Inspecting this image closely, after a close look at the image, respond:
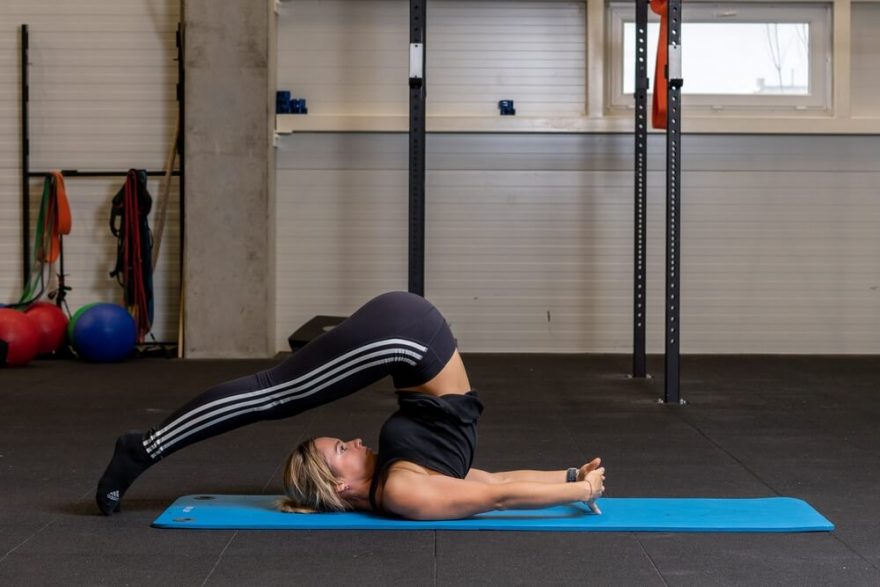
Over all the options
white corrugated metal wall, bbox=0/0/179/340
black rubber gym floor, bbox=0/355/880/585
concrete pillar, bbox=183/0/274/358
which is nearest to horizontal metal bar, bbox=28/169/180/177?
white corrugated metal wall, bbox=0/0/179/340

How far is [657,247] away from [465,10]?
2304 mm

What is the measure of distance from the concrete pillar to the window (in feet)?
8.81

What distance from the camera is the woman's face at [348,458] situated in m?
2.99

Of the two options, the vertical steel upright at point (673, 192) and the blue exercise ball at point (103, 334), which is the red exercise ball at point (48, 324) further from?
the vertical steel upright at point (673, 192)

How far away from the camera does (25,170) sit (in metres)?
8.27

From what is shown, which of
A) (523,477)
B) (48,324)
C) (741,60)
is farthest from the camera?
(741,60)

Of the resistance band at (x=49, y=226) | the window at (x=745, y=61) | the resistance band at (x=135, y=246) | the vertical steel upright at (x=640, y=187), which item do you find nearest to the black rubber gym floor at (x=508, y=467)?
the vertical steel upright at (x=640, y=187)

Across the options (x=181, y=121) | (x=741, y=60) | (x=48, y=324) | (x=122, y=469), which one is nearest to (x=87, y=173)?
(x=181, y=121)

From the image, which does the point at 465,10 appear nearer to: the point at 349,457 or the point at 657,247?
the point at 657,247

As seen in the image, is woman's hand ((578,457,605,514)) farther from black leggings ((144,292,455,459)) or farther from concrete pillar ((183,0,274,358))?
concrete pillar ((183,0,274,358))

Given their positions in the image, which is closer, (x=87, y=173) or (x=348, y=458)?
(x=348, y=458)

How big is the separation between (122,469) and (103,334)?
456 centimetres

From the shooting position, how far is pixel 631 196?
331 inches

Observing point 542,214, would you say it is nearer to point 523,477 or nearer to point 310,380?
point 523,477
